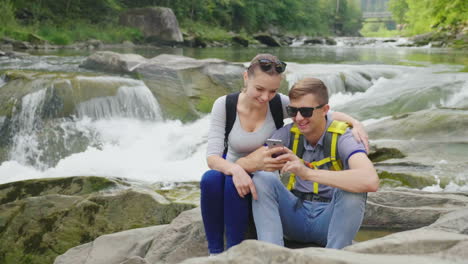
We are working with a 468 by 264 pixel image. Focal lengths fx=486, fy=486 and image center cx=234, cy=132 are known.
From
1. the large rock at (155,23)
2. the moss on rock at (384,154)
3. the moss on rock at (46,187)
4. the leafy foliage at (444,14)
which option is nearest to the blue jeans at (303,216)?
the moss on rock at (46,187)

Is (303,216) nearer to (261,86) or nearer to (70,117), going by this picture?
(261,86)

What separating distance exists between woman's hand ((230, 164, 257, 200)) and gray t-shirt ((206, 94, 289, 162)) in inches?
12.2

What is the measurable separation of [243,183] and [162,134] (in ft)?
22.6

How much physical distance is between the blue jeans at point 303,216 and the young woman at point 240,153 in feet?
0.29

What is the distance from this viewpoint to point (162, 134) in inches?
375

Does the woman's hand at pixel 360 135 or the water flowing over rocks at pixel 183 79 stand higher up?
the woman's hand at pixel 360 135

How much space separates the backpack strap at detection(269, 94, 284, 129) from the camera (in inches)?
125

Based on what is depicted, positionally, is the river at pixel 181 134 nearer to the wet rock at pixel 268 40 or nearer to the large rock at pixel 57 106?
the large rock at pixel 57 106

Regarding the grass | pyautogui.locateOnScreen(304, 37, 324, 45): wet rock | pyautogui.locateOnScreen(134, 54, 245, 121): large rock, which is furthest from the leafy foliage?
pyautogui.locateOnScreen(134, 54, 245, 121): large rock

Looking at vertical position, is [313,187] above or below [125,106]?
above

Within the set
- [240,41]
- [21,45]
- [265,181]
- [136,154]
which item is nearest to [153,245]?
[265,181]

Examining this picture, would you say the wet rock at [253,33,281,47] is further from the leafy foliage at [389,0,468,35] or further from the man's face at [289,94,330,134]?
the man's face at [289,94,330,134]

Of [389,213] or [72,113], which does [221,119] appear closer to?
[389,213]

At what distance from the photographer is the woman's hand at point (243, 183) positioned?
281 centimetres
